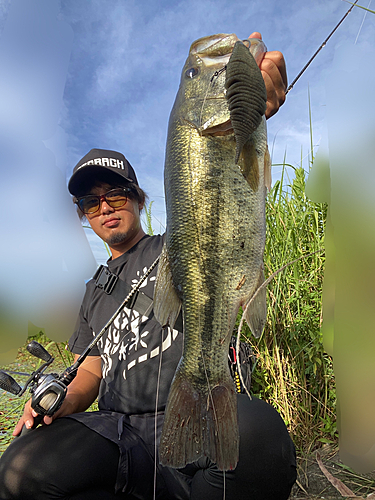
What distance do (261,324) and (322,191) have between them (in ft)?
2.82

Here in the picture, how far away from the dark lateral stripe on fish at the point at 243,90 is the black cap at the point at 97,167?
1.95m

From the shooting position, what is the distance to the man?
1842mm

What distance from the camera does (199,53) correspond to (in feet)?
5.12

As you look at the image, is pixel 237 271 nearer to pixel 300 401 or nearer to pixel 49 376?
pixel 49 376

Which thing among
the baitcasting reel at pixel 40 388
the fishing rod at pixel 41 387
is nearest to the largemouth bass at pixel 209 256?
the fishing rod at pixel 41 387

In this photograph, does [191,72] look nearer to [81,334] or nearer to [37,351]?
[37,351]

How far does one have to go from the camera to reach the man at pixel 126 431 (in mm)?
1842

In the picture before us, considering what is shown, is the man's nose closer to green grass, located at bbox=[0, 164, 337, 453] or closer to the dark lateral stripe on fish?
green grass, located at bbox=[0, 164, 337, 453]

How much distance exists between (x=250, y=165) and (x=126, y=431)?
1853 millimetres

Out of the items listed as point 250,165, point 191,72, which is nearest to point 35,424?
point 250,165

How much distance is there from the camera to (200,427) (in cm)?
134

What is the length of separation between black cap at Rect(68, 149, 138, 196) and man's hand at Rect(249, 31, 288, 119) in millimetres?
1636

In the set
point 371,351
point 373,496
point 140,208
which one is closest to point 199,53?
point 371,351

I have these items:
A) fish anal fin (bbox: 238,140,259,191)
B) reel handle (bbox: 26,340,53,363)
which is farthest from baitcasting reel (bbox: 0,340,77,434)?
fish anal fin (bbox: 238,140,259,191)
